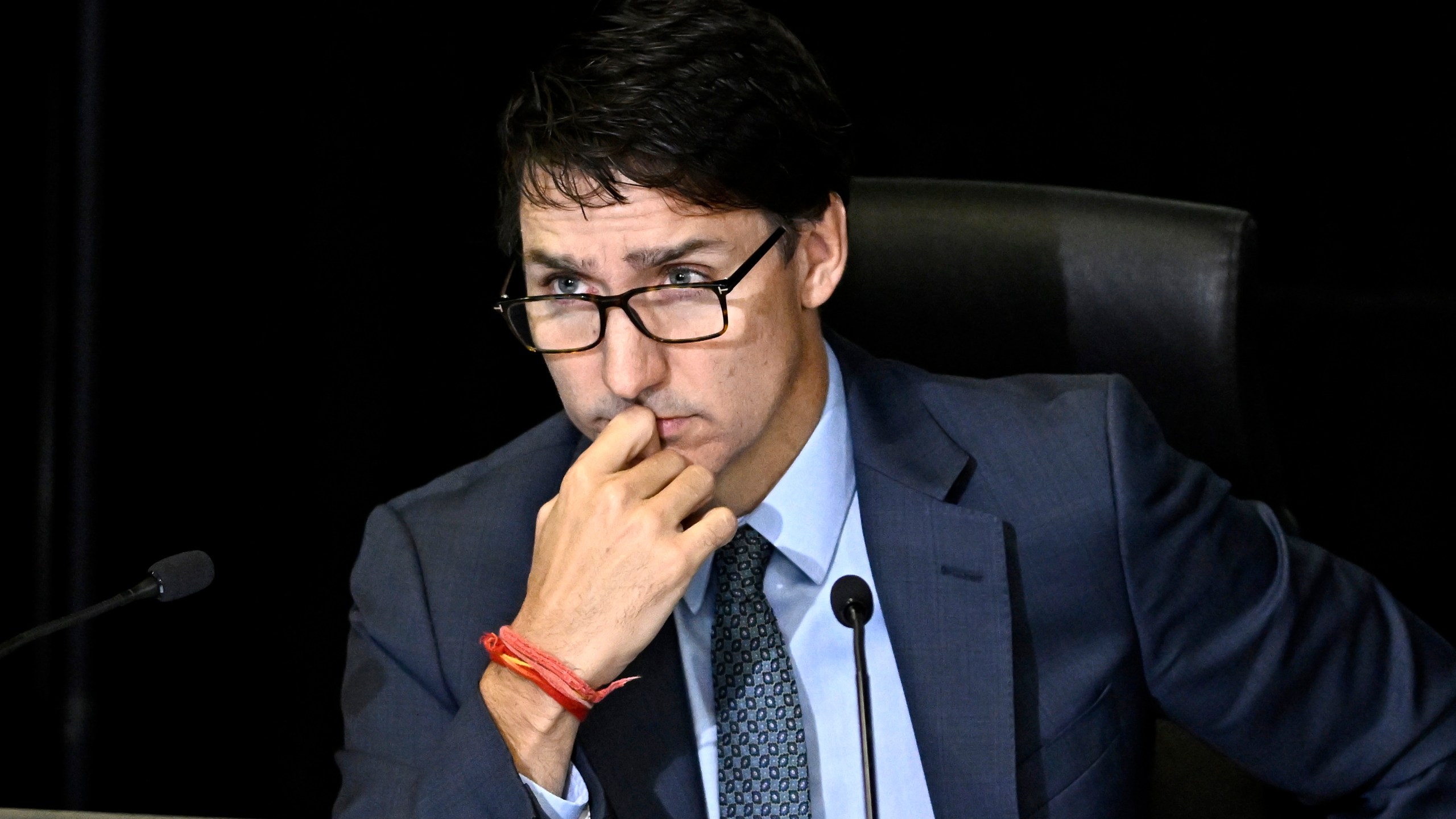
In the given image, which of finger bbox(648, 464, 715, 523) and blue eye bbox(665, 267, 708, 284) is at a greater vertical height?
blue eye bbox(665, 267, 708, 284)

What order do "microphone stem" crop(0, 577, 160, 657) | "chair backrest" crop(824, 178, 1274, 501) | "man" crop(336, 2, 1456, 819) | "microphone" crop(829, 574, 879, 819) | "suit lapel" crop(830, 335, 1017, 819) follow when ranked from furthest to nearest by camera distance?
"chair backrest" crop(824, 178, 1274, 501) → "suit lapel" crop(830, 335, 1017, 819) → "man" crop(336, 2, 1456, 819) → "microphone" crop(829, 574, 879, 819) → "microphone stem" crop(0, 577, 160, 657)

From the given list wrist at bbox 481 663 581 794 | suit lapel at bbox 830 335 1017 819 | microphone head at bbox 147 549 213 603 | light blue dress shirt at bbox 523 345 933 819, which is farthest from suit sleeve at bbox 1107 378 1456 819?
microphone head at bbox 147 549 213 603

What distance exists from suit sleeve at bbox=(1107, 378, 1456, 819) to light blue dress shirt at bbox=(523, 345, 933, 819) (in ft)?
0.86

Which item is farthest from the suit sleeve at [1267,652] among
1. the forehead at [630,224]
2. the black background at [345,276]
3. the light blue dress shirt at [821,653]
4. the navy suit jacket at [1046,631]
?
the black background at [345,276]

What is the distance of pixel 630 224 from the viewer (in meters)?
1.32

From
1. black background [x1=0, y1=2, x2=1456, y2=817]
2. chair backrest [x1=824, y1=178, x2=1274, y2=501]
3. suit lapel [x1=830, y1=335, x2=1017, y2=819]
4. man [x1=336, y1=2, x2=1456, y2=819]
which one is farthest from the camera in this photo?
black background [x1=0, y1=2, x2=1456, y2=817]

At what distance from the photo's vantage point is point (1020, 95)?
6.82ft

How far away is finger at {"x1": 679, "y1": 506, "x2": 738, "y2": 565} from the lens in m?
1.32

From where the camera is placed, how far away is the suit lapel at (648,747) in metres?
1.40

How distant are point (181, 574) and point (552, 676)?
32 centimetres

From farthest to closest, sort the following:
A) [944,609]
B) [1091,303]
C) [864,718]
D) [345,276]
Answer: [345,276] → [1091,303] → [944,609] → [864,718]

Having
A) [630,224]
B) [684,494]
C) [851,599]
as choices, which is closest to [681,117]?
[630,224]

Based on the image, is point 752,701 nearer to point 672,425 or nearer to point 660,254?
point 672,425

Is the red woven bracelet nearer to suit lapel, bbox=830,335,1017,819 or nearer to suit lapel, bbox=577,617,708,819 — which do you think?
suit lapel, bbox=577,617,708,819
